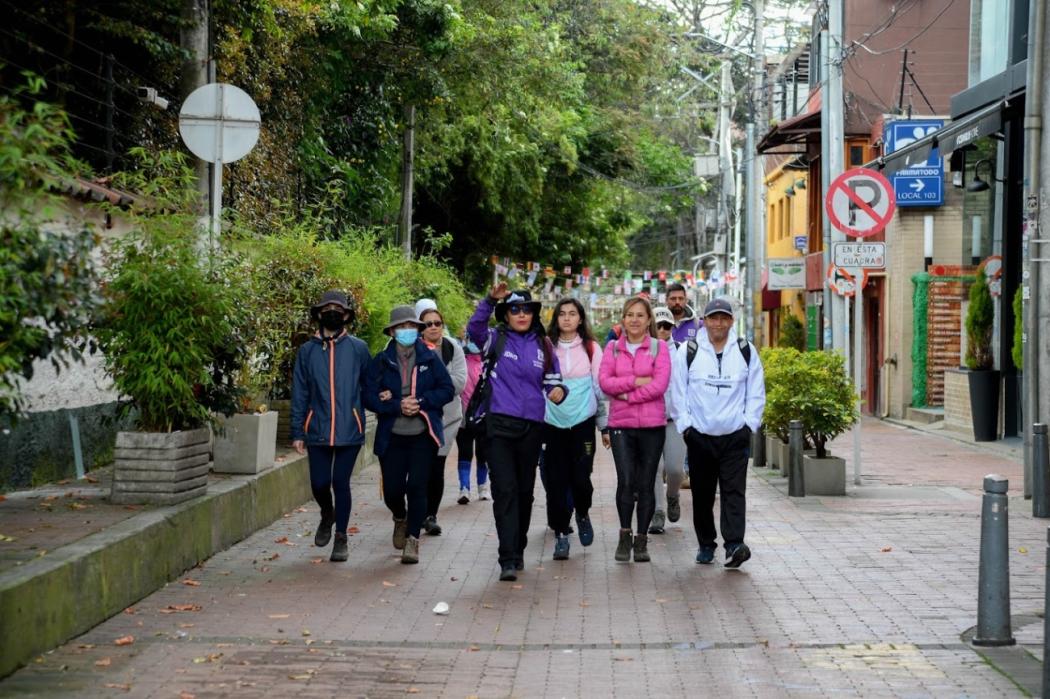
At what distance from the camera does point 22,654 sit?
7.09 meters

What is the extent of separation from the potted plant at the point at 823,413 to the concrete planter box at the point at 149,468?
7.02 metres

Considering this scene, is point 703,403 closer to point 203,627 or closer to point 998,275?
point 203,627

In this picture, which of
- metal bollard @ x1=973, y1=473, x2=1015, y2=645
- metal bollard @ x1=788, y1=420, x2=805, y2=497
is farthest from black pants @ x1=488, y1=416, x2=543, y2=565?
metal bollard @ x1=788, y1=420, x2=805, y2=497

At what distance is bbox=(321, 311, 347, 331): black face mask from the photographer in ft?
34.6

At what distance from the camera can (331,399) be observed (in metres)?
10.5

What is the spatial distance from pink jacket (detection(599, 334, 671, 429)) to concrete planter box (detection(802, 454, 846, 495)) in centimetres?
483

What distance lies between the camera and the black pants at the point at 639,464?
10.6 m

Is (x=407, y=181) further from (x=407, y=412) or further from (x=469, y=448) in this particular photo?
(x=407, y=412)

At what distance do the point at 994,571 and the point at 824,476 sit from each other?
7448 millimetres

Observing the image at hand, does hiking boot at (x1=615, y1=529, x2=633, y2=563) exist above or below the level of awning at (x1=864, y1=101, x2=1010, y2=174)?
below

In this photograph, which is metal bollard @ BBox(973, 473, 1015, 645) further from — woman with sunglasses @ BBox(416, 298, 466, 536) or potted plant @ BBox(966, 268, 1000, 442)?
potted plant @ BBox(966, 268, 1000, 442)

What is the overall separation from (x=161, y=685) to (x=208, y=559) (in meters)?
3.66

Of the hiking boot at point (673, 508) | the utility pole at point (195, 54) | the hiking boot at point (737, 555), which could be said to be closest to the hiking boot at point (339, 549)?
the hiking boot at point (737, 555)

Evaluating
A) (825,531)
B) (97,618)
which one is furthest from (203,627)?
(825,531)
